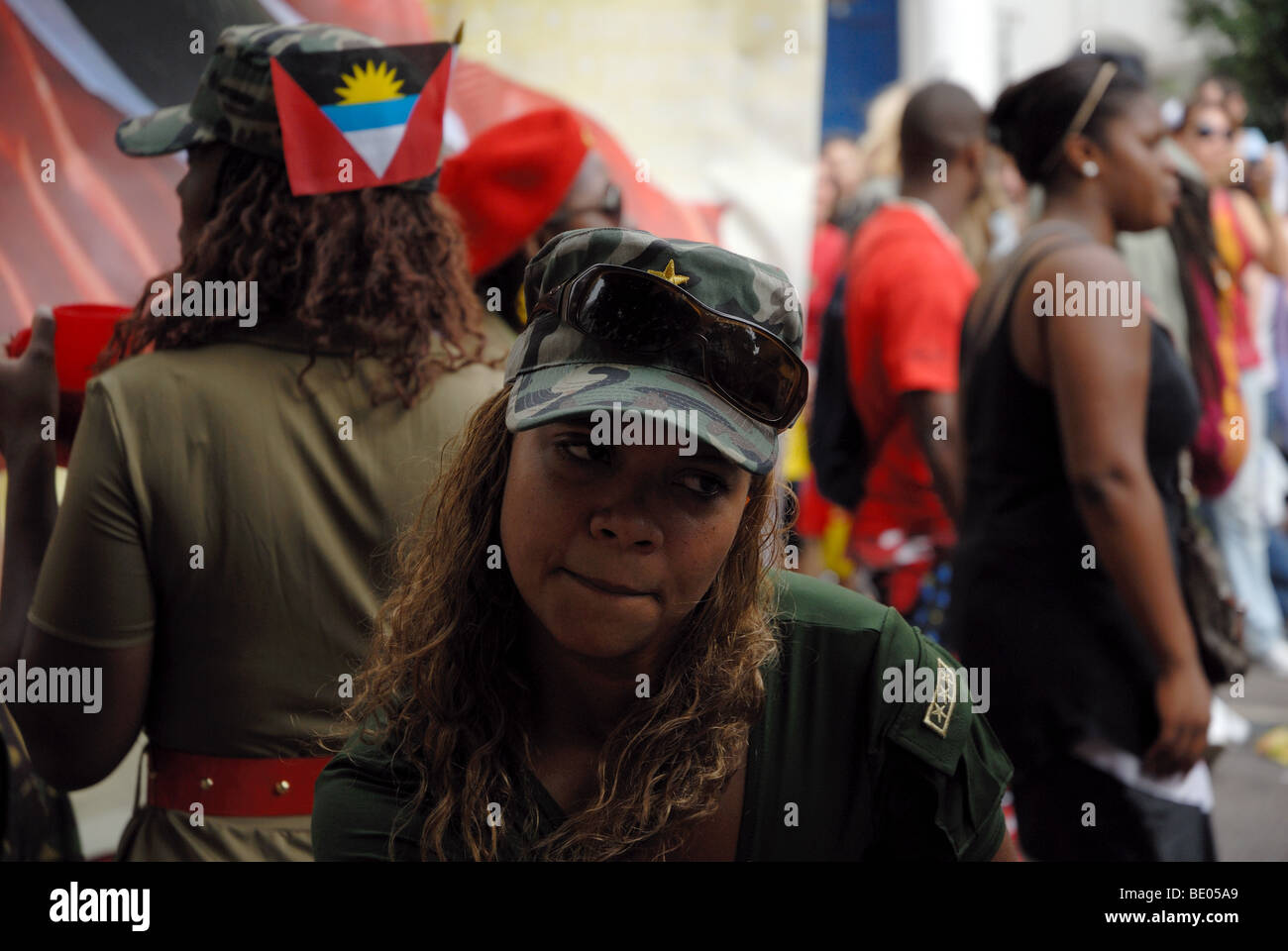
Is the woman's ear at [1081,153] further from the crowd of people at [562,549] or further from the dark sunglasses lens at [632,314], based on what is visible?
the dark sunglasses lens at [632,314]

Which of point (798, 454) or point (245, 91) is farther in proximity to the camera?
point (798, 454)

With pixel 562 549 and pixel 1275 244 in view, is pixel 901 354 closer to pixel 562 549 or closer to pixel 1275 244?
pixel 562 549

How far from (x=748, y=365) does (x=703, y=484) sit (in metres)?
0.14

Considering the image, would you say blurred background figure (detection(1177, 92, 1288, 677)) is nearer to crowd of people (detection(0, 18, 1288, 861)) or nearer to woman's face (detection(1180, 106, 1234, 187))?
woman's face (detection(1180, 106, 1234, 187))

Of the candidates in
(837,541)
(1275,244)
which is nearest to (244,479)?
(837,541)

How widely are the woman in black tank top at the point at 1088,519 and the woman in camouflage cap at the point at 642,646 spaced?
120 centimetres

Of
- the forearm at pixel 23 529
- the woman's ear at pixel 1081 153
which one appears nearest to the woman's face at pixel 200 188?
the forearm at pixel 23 529

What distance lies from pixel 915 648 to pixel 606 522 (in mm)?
433

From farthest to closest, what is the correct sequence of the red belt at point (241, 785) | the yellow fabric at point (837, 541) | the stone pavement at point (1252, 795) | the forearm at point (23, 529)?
the yellow fabric at point (837, 541) < the stone pavement at point (1252, 795) < the forearm at point (23, 529) < the red belt at point (241, 785)

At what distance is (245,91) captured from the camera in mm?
1929

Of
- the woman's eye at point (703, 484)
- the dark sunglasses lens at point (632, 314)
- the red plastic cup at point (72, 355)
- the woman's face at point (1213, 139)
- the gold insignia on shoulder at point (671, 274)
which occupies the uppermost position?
the woman's face at point (1213, 139)

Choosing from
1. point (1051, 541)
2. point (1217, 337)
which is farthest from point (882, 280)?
point (1217, 337)

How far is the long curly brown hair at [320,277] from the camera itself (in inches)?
74.9
